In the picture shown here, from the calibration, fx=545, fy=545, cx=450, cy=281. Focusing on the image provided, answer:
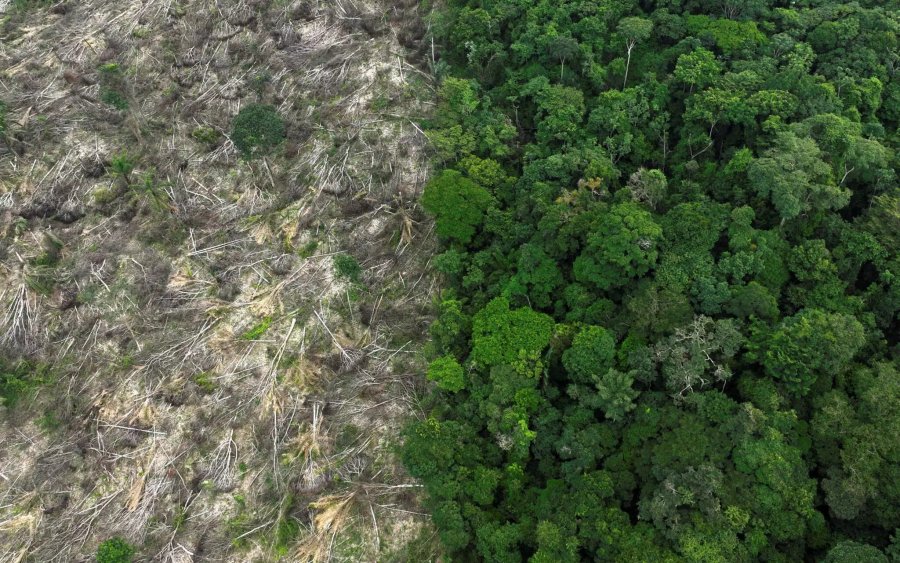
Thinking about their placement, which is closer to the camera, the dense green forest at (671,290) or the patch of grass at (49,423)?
the dense green forest at (671,290)

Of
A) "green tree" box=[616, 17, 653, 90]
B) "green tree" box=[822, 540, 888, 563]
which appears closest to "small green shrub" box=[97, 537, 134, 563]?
"green tree" box=[822, 540, 888, 563]

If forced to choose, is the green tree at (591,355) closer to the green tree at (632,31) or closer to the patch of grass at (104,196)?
the green tree at (632,31)

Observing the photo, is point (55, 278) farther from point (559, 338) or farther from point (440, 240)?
point (559, 338)

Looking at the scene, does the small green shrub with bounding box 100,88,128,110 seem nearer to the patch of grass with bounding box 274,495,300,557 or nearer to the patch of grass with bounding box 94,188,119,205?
the patch of grass with bounding box 94,188,119,205

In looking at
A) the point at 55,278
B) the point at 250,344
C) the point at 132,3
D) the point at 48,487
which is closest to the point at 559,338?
the point at 250,344

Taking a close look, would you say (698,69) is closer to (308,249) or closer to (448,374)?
(448,374)

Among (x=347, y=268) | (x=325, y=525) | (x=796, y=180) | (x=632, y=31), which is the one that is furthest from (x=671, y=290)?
(x=325, y=525)

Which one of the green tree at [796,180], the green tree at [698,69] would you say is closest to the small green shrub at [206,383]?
the green tree at [796,180]
